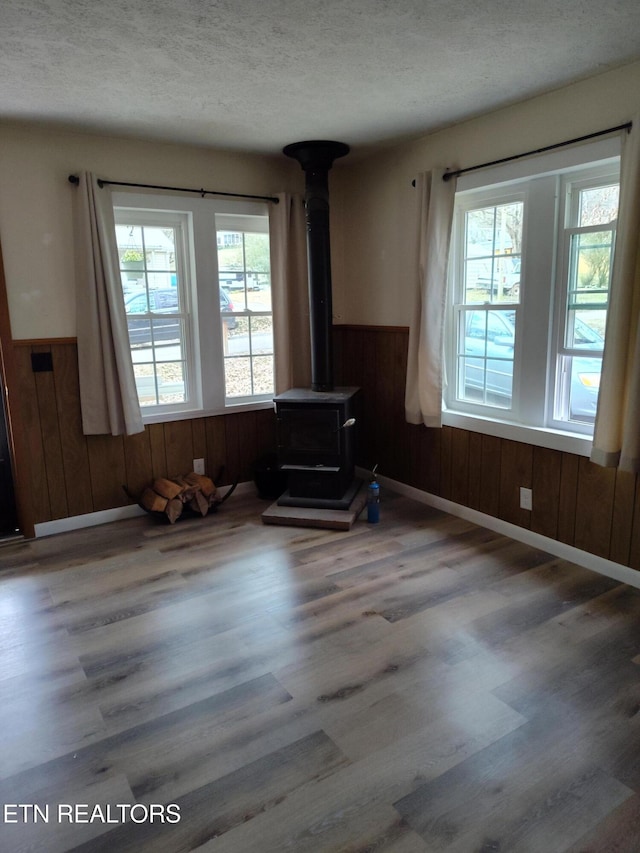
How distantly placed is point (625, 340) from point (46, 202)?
3407 millimetres

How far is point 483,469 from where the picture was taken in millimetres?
3863

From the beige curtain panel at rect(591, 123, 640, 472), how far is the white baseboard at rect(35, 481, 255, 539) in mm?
3084

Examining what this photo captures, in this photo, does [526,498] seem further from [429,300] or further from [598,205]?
[598,205]

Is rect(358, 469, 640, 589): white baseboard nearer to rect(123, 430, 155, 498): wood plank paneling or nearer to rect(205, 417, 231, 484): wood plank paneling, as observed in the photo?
rect(205, 417, 231, 484): wood plank paneling

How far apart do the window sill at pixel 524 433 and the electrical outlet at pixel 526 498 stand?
0.98 feet

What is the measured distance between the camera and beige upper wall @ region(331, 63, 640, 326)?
2.97m

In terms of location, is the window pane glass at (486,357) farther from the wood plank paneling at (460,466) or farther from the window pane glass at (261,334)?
the window pane glass at (261,334)

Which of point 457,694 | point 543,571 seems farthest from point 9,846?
point 543,571

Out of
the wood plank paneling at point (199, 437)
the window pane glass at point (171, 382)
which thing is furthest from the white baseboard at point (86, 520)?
the window pane glass at point (171, 382)

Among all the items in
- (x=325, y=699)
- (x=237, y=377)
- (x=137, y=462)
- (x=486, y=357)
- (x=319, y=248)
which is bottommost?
(x=325, y=699)

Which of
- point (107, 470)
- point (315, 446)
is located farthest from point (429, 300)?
point (107, 470)

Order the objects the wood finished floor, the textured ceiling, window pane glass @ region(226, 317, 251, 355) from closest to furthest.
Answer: the wood finished floor
the textured ceiling
window pane glass @ region(226, 317, 251, 355)

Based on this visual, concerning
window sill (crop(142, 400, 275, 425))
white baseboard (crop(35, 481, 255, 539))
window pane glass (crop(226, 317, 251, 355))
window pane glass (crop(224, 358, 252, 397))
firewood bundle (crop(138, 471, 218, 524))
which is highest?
window pane glass (crop(226, 317, 251, 355))

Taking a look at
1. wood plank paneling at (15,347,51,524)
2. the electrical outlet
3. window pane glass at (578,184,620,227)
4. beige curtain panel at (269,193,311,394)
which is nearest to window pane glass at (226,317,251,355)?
beige curtain panel at (269,193,311,394)
